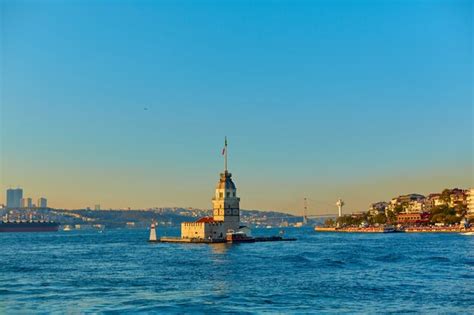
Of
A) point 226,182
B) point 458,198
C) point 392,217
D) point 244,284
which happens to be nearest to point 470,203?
point 458,198

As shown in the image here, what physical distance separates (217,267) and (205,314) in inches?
958

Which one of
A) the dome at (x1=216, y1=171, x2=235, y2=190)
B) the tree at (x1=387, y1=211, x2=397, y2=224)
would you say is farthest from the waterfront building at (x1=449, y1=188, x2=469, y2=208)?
the dome at (x1=216, y1=171, x2=235, y2=190)

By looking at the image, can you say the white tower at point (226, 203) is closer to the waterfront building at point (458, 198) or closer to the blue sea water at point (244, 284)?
the blue sea water at point (244, 284)

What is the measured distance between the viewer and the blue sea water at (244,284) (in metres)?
36.4

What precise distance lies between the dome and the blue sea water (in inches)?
1267

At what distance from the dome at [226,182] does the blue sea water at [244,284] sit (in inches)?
1267

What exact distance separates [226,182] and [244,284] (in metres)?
57.1

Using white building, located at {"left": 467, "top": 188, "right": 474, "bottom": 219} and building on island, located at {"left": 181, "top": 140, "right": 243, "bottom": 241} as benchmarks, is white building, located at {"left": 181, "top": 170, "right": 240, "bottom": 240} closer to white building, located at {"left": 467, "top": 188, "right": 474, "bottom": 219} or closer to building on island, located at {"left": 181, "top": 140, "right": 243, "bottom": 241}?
building on island, located at {"left": 181, "top": 140, "right": 243, "bottom": 241}

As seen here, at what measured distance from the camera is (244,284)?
1811 inches

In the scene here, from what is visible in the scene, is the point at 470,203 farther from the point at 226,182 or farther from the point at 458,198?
the point at 226,182

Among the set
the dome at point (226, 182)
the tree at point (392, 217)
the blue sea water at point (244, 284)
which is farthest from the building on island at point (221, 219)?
the tree at point (392, 217)

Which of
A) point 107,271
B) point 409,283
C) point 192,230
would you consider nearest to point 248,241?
point 192,230

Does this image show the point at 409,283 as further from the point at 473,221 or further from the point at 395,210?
the point at 395,210

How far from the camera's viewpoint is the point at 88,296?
40.5 metres
